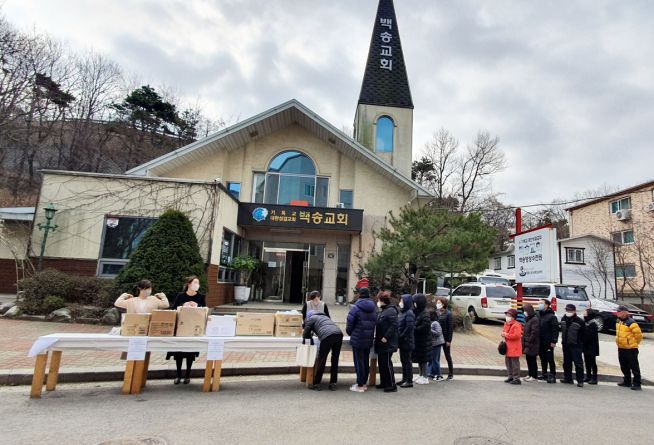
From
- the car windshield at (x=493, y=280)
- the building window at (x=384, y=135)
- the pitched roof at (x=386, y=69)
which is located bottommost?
the car windshield at (x=493, y=280)

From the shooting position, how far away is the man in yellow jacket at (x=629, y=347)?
296 inches

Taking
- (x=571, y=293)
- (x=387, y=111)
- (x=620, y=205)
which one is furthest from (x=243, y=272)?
(x=620, y=205)

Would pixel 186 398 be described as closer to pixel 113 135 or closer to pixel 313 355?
pixel 313 355

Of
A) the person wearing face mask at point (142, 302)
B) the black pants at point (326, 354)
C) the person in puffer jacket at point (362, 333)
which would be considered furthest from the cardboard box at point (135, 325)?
the person in puffer jacket at point (362, 333)

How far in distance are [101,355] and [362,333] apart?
5.26 metres

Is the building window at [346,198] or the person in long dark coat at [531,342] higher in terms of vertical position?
the building window at [346,198]

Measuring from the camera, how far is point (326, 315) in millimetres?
6734

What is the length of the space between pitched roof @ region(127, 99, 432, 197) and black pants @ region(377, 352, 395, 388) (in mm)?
12045

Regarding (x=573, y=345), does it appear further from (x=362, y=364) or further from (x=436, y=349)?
(x=362, y=364)

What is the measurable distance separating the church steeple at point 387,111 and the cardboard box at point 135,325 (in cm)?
1778

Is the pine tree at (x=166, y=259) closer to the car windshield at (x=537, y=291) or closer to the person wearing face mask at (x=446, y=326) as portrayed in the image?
the person wearing face mask at (x=446, y=326)

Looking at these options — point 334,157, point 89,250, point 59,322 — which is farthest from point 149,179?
point 334,157

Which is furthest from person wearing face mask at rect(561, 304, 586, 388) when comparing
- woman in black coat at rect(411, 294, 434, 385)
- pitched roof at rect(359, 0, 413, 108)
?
pitched roof at rect(359, 0, 413, 108)

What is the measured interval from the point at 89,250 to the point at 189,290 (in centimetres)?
864
